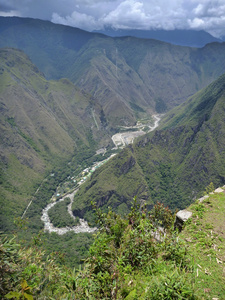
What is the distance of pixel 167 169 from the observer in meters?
105

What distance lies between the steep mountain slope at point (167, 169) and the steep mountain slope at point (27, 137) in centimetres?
3387

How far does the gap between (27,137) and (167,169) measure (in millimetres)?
98882

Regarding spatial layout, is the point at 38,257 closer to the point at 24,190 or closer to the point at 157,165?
the point at 157,165

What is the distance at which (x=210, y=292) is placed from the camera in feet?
29.3

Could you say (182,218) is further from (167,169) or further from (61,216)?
(167,169)

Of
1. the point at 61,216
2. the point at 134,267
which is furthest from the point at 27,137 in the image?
the point at 134,267

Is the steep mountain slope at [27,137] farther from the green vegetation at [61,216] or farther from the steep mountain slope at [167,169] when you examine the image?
the steep mountain slope at [167,169]

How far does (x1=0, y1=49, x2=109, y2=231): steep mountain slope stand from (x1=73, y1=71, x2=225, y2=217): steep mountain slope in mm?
33868

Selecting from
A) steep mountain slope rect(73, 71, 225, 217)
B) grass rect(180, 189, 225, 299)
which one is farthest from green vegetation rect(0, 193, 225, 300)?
steep mountain slope rect(73, 71, 225, 217)

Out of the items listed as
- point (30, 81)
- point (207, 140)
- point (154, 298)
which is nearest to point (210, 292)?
point (154, 298)

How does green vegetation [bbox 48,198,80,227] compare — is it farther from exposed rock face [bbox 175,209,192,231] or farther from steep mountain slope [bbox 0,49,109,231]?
exposed rock face [bbox 175,209,192,231]

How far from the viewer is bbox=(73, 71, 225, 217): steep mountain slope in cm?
9150

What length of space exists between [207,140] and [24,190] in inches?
3718

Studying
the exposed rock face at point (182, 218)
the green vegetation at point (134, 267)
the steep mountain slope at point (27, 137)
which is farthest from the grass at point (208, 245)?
the steep mountain slope at point (27, 137)
